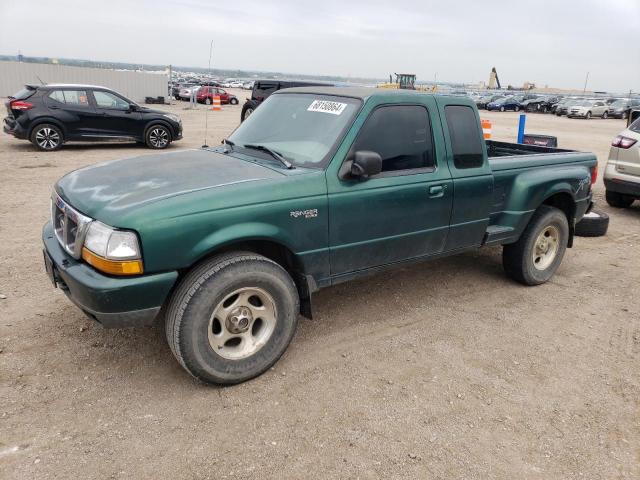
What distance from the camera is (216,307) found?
315 centimetres

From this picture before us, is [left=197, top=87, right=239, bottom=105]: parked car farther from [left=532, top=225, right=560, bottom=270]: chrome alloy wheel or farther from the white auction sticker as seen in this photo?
the white auction sticker

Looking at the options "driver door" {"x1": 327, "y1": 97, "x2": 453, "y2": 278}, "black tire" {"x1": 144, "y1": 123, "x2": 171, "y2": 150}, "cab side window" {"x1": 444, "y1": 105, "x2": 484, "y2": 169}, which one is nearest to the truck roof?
"driver door" {"x1": 327, "y1": 97, "x2": 453, "y2": 278}

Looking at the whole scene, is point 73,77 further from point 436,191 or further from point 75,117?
point 436,191

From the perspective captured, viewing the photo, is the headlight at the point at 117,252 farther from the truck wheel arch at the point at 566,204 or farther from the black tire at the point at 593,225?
the black tire at the point at 593,225

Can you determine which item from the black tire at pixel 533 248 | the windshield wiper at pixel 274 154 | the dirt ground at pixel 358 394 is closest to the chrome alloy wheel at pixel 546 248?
the black tire at pixel 533 248

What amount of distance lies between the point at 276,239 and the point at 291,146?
88 centimetres

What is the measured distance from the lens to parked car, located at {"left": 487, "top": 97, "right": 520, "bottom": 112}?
147ft

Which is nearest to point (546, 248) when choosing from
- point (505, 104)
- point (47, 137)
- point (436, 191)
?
point (436, 191)

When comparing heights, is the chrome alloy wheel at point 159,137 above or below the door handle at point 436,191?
below

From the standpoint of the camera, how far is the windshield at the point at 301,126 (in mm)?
3693

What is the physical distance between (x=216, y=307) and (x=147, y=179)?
40.0 inches

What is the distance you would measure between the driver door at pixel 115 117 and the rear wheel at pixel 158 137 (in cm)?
27

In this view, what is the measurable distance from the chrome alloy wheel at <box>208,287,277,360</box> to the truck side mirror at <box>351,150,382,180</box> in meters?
1.04

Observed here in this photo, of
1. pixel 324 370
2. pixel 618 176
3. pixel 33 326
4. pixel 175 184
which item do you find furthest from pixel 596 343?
pixel 618 176
